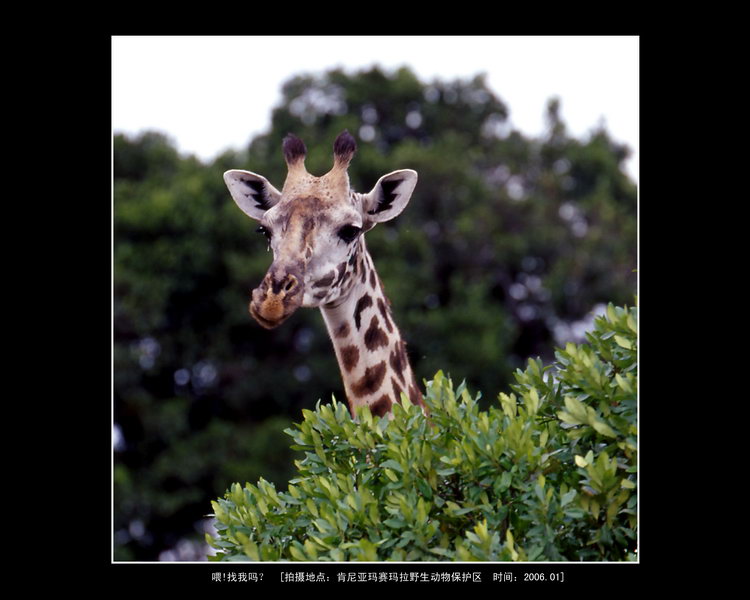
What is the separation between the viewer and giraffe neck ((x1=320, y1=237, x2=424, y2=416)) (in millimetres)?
7883

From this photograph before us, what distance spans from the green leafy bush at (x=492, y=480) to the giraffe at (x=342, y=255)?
1.71 metres

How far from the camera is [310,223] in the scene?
7.43m

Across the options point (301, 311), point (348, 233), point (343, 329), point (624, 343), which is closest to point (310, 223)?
point (348, 233)

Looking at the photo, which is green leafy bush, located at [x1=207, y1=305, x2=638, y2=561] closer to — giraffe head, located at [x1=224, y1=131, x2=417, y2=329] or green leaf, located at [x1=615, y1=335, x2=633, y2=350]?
green leaf, located at [x1=615, y1=335, x2=633, y2=350]

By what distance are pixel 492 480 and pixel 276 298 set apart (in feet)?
7.00

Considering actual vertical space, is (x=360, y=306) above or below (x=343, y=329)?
above

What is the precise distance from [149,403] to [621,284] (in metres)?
13.7

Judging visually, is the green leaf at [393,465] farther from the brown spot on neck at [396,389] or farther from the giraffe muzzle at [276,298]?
the brown spot on neck at [396,389]

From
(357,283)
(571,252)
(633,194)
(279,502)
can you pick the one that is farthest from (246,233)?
(279,502)

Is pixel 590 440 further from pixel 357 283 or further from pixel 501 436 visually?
pixel 357 283

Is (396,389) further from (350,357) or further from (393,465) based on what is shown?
(393,465)

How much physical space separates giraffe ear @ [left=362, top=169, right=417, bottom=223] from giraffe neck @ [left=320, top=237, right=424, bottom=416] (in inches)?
10.4

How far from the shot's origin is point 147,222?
28.2 meters

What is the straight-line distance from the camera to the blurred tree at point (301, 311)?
26109 mm
